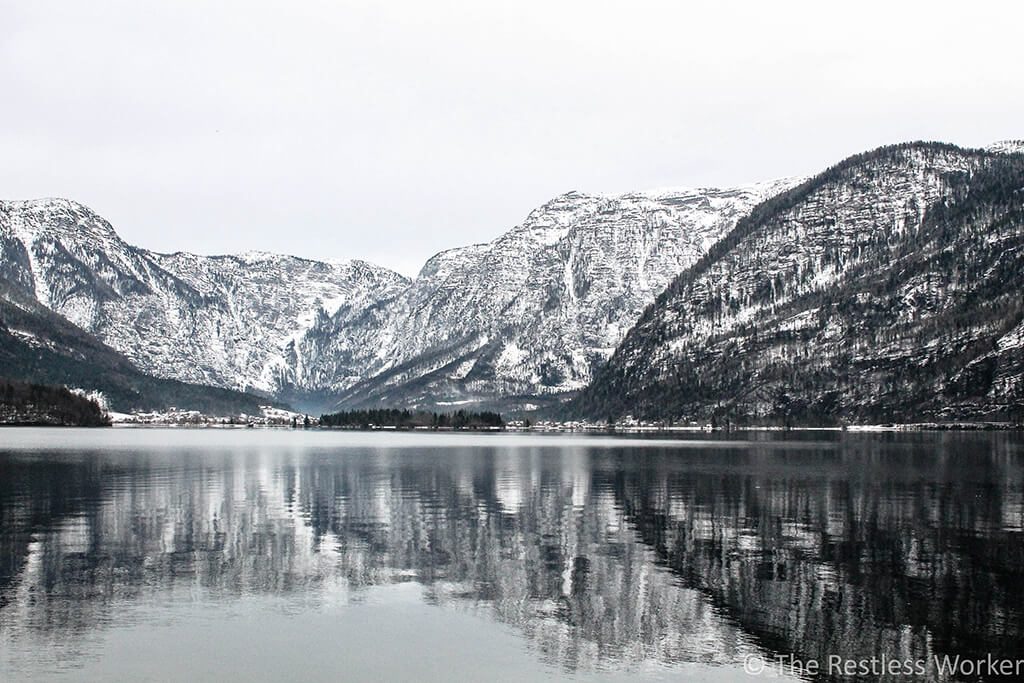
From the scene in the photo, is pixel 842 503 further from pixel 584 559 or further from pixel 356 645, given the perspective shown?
pixel 356 645

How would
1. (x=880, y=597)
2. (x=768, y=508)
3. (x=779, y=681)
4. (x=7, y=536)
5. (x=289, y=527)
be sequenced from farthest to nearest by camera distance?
1. (x=768, y=508)
2. (x=289, y=527)
3. (x=7, y=536)
4. (x=880, y=597)
5. (x=779, y=681)

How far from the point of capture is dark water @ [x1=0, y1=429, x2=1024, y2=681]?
140ft

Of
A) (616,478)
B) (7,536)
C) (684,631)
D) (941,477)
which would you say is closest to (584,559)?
(684,631)

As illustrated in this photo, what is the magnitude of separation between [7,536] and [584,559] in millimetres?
40715

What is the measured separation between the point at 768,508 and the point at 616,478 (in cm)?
4023

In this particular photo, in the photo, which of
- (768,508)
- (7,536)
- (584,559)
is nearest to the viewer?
(584,559)

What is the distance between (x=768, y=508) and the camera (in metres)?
94.2

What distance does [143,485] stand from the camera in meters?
116

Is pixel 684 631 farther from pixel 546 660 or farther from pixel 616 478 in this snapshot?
pixel 616 478

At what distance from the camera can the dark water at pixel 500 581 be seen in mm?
42750

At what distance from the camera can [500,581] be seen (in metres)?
58.9

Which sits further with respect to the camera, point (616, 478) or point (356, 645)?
point (616, 478)

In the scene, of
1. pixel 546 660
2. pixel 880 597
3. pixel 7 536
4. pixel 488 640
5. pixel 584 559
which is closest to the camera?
pixel 546 660

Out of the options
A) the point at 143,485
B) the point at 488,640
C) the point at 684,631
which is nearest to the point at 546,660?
the point at 488,640
